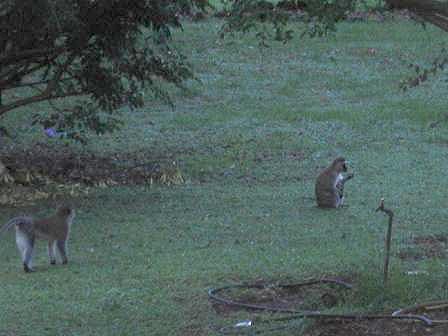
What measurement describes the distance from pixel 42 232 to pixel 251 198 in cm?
409

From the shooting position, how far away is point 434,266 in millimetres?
9508

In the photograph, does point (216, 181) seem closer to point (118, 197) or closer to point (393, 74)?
point (118, 197)

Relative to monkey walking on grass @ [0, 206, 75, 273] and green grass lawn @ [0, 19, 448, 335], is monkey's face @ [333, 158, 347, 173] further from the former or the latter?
monkey walking on grass @ [0, 206, 75, 273]

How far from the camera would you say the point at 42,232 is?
10.1 meters

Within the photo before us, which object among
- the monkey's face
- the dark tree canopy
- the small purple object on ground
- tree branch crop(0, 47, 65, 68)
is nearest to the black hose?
the dark tree canopy

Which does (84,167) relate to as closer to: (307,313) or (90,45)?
Result: (90,45)

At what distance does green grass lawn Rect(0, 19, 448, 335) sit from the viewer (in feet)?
27.6

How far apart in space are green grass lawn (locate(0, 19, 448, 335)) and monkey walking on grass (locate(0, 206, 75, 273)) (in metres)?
0.20

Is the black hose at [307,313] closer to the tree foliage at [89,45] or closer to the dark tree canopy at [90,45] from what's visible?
the dark tree canopy at [90,45]

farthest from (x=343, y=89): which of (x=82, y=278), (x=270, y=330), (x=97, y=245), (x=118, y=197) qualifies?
(x=270, y=330)

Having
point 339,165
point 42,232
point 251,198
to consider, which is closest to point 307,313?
point 42,232

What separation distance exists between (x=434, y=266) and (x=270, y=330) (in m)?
2.63

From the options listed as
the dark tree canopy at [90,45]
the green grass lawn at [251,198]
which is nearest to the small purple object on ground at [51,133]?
the green grass lawn at [251,198]

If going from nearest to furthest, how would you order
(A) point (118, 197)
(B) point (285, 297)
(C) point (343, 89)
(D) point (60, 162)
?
(B) point (285, 297) → (A) point (118, 197) → (D) point (60, 162) → (C) point (343, 89)
